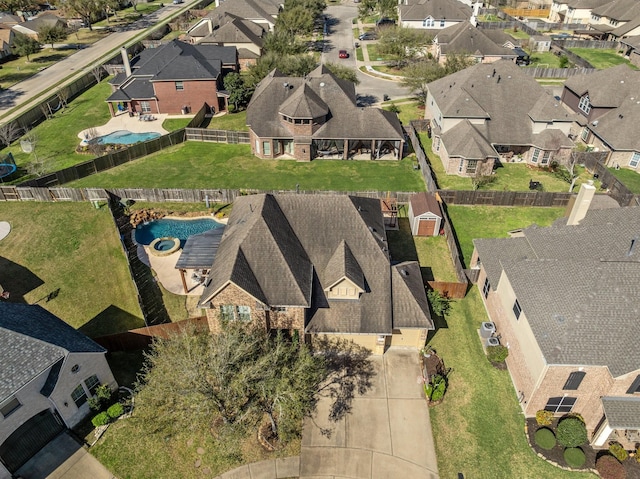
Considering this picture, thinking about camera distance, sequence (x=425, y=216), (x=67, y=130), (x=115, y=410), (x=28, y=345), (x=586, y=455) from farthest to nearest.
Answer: (x=67, y=130) → (x=425, y=216) → (x=115, y=410) → (x=586, y=455) → (x=28, y=345)

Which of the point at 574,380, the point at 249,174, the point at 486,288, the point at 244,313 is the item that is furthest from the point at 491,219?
the point at 244,313

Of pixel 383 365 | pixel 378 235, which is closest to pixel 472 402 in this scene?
pixel 383 365

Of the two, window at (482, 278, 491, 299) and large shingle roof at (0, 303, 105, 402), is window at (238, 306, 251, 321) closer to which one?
large shingle roof at (0, 303, 105, 402)

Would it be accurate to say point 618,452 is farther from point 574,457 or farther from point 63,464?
point 63,464

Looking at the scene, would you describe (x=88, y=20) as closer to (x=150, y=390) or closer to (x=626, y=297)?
(x=150, y=390)

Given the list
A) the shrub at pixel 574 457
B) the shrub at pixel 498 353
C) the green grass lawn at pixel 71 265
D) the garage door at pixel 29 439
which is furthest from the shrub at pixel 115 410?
the shrub at pixel 574 457

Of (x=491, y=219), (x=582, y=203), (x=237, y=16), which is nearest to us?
(x=582, y=203)
